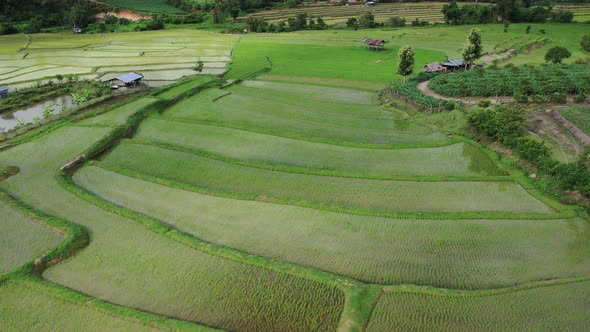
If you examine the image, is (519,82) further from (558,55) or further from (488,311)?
(488,311)

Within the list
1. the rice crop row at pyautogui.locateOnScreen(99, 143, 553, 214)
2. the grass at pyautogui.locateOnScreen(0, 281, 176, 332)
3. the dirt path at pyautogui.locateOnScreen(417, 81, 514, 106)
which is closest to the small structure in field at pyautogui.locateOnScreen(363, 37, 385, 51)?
the dirt path at pyautogui.locateOnScreen(417, 81, 514, 106)

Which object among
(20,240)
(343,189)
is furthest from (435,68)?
(20,240)

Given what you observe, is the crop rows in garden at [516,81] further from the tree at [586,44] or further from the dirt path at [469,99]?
the tree at [586,44]

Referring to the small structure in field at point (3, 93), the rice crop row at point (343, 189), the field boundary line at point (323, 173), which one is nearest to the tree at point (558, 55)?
the field boundary line at point (323, 173)

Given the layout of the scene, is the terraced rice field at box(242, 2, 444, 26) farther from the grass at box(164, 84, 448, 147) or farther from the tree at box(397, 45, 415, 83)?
the grass at box(164, 84, 448, 147)

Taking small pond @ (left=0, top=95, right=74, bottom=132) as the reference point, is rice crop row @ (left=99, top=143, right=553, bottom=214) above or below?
below
